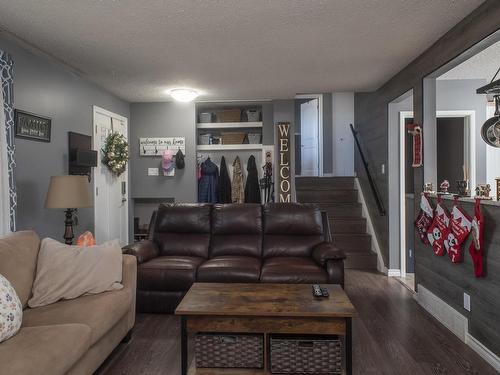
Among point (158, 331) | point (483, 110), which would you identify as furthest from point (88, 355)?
point (483, 110)

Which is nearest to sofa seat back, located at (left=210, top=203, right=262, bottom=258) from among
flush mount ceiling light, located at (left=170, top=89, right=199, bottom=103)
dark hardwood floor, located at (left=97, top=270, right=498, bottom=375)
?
dark hardwood floor, located at (left=97, top=270, right=498, bottom=375)

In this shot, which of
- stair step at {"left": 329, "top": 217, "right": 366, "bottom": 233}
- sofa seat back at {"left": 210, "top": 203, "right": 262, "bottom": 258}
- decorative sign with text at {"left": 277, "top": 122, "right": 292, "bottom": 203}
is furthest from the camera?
decorative sign with text at {"left": 277, "top": 122, "right": 292, "bottom": 203}

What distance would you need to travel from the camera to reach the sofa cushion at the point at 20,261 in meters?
2.14

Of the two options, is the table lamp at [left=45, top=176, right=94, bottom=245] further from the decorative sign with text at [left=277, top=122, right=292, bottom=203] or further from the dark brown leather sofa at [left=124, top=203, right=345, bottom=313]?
the decorative sign with text at [left=277, top=122, right=292, bottom=203]

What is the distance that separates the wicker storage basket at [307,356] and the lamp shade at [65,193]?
2217 mm

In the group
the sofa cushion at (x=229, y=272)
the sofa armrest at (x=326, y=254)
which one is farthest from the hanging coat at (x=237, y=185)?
the sofa cushion at (x=229, y=272)

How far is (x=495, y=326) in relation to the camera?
242 cm

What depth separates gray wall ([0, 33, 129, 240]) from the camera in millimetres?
3316

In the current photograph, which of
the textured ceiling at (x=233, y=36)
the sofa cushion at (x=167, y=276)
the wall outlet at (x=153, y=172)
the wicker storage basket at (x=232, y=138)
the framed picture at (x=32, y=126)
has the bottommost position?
the sofa cushion at (x=167, y=276)

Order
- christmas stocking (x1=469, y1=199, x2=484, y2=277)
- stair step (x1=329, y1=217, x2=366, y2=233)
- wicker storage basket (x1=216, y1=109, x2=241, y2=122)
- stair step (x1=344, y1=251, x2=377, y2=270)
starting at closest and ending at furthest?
1. christmas stocking (x1=469, y1=199, x2=484, y2=277)
2. stair step (x1=344, y1=251, x2=377, y2=270)
3. stair step (x1=329, y1=217, x2=366, y2=233)
4. wicker storage basket (x1=216, y1=109, x2=241, y2=122)

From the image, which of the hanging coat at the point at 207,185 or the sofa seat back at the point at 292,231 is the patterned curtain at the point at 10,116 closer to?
the sofa seat back at the point at 292,231

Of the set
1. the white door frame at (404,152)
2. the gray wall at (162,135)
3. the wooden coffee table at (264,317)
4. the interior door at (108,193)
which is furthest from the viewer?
the gray wall at (162,135)

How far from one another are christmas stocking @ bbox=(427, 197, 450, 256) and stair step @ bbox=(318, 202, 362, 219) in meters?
2.38

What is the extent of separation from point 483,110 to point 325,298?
3.73 m
